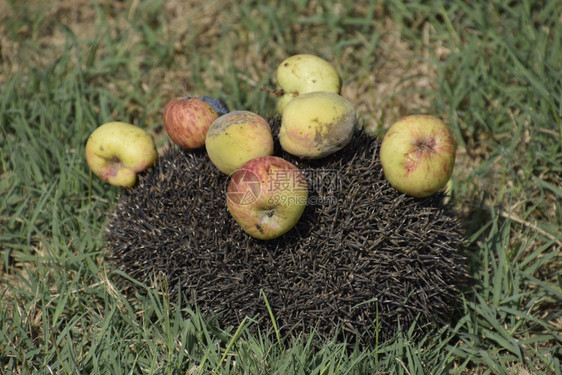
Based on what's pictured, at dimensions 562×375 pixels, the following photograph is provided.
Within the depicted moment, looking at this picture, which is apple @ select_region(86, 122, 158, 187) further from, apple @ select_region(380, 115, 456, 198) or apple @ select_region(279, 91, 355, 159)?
apple @ select_region(380, 115, 456, 198)

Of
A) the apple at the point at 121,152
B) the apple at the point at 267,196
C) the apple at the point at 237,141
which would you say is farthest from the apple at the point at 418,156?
the apple at the point at 121,152

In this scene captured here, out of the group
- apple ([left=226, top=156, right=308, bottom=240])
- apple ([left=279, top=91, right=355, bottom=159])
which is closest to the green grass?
apple ([left=226, top=156, right=308, bottom=240])

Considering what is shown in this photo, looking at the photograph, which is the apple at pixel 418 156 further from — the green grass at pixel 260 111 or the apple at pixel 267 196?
the green grass at pixel 260 111

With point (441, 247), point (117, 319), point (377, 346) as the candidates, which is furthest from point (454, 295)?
point (117, 319)

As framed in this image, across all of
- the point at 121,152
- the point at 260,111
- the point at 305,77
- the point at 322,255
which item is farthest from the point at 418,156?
the point at 260,111

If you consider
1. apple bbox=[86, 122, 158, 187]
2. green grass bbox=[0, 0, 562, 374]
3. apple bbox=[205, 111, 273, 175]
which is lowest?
green grass bbox=[0, 0, 562, 374]
